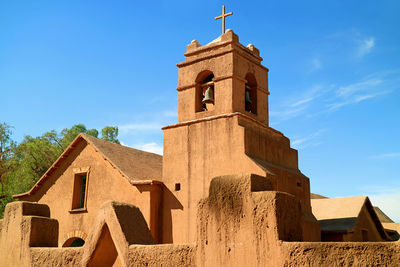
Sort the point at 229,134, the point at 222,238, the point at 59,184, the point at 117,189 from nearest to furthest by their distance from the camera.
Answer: the point at 222,238 → the point at 229,134 → the point at 117,189 → the point at 59,184

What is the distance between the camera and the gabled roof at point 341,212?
14.3 meters

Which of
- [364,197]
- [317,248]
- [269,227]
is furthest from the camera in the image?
[364,197]

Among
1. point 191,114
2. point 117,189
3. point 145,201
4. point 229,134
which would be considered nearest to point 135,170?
point 117,189

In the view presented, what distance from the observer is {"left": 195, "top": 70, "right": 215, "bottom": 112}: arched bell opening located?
1302 cm

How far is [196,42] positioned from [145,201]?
18.2ft

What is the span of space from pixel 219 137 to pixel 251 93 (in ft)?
Result: 8.79

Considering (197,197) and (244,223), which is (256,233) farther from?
(197,197)

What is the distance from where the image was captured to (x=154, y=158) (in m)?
17.2

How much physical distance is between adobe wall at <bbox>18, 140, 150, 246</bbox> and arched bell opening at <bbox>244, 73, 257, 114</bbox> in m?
4.30

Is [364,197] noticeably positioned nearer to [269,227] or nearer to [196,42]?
[196,42]

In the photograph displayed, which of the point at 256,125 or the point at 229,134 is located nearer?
A: the point at 229,134

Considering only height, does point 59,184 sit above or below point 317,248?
above

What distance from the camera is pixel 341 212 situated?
16375 mm

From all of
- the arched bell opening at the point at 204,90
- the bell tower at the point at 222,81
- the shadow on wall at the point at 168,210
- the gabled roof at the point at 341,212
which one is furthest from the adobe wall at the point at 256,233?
the gabled roof at the point at 341,212
